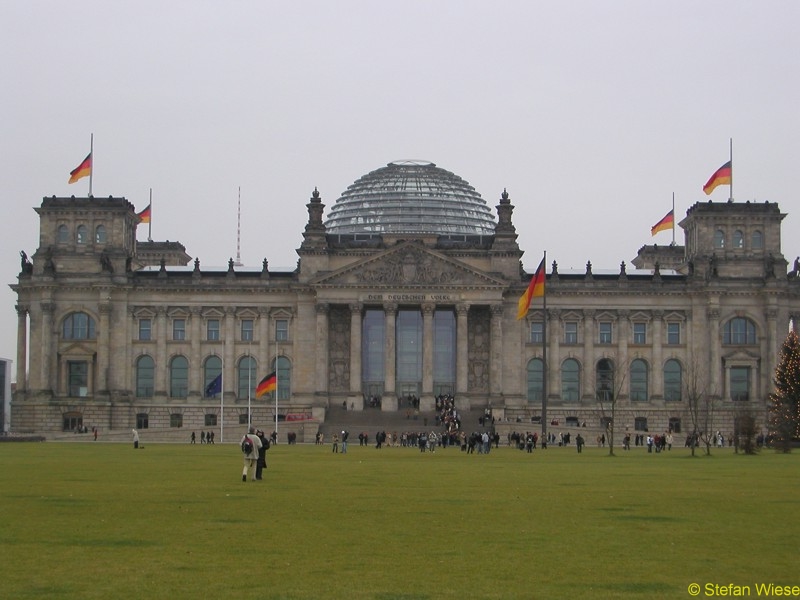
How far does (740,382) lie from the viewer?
136 meters

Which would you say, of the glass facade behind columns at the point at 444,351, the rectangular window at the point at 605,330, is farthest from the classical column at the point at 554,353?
the glass facade behind columns at the point at 444,351

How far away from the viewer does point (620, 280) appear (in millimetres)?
137000

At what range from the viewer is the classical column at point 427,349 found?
133 meters

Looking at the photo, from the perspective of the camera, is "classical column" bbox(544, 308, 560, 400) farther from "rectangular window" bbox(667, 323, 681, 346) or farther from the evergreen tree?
the evergreen tree

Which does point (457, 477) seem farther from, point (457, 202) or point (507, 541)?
point (457, 202)

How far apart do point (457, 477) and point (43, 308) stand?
8819cm

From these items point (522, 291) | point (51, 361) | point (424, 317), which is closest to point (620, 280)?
point (522, 291)

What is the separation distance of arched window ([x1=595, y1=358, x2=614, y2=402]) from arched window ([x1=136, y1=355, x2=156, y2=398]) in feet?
140

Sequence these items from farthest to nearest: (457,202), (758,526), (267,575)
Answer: (457,202) < (758,526) < (267,575)

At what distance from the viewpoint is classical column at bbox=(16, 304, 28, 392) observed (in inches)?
5344

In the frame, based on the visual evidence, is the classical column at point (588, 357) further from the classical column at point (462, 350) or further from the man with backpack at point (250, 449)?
the man with backpack at point (250, 449)

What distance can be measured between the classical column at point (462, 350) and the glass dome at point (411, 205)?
21349 millimetres

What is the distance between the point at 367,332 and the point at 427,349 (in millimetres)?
7817
